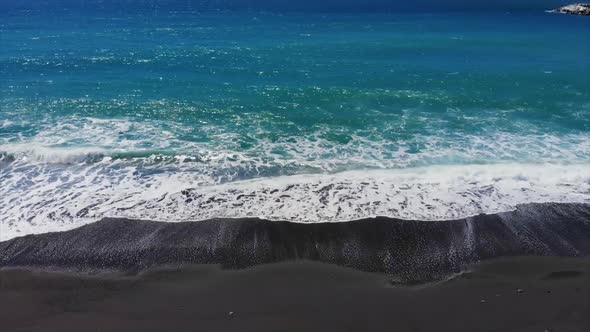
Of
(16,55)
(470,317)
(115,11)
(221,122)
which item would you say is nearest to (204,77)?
(221,122)

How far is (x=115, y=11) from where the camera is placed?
62.6 meters

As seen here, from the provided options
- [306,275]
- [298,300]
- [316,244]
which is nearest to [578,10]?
[316,244]

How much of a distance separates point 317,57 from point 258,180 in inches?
861

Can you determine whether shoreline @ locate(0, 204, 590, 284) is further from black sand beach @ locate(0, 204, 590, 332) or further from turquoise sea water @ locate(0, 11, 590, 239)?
turquoise sea water @ locate(0, 11, 590, 239)

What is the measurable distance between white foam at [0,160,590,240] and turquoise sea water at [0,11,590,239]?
0.25 feet

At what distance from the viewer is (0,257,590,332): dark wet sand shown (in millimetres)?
→ 9109

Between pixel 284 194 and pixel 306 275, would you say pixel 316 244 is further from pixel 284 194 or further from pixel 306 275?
pixel 284 194

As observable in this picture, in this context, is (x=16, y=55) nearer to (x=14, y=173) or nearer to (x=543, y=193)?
(x=14, y=173)

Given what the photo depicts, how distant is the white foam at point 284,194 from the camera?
1318 cm

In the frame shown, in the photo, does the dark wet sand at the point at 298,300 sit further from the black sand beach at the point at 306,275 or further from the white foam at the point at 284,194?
the white foam at the point at 284,194

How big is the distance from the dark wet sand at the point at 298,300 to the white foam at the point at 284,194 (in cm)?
263

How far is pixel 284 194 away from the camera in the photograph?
14.4m

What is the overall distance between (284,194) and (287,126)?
7.55m

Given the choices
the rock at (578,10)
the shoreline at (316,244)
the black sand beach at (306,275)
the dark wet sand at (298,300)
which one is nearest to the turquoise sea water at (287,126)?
the shoreline at (316,244)
